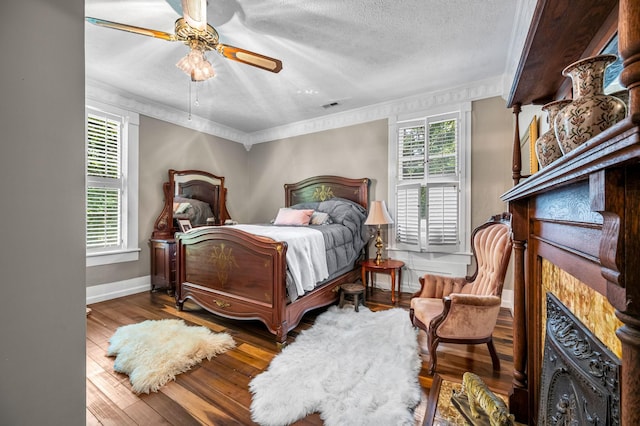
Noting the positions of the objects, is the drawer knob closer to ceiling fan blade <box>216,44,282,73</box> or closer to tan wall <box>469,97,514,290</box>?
ceiling fan blade <box>216,44,282,73</box>

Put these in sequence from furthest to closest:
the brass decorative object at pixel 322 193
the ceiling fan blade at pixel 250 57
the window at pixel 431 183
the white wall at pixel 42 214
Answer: the brass decorative object at pixel 322 193, the window at pixel 431 183, the ceiling fan blade at pixel 250 57, the white wall at pixel 42 214

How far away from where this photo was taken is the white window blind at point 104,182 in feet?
11.1

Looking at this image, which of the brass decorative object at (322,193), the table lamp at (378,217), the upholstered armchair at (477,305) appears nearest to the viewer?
the upholstered armchair at (477,305)

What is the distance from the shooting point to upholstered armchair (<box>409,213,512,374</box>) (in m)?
1.83

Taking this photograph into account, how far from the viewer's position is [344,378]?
1.82 m

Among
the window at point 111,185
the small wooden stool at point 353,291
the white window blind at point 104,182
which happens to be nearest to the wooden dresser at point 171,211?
the window at point 111,185

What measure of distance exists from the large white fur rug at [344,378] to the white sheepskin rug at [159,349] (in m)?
0.60

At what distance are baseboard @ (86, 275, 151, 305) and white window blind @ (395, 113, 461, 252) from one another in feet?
12.3

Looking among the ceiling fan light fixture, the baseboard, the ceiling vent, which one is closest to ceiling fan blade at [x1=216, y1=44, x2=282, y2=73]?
the ceiling fan light fixture

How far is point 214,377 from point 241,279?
89 centimetres

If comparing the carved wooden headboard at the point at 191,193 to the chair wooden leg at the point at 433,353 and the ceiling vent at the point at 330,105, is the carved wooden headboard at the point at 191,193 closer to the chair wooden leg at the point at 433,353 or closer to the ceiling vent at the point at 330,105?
the ceiling vent at the point at 330,105

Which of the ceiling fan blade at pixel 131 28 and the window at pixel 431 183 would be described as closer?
the ceiling fan blade at pixel 131 28

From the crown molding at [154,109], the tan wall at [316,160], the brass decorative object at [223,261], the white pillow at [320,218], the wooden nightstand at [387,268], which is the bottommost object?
the wooden nightstand at [387,268]

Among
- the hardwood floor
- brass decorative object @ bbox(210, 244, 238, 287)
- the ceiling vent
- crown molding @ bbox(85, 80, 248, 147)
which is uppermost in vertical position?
the ceiling vent
